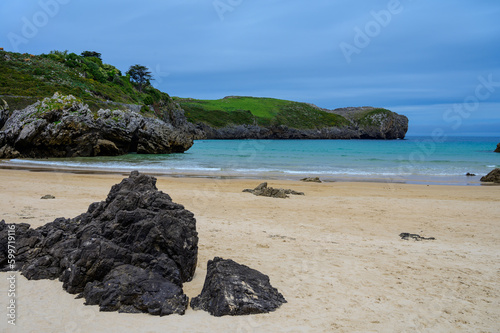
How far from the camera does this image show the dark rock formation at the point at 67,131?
1308 inches

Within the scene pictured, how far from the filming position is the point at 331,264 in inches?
253

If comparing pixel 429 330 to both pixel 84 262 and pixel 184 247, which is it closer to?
pixel 184 247

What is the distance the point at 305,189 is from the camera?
55.9 feet

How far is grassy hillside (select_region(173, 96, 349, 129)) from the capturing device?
418 feet

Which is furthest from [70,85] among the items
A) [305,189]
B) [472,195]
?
[472,195]

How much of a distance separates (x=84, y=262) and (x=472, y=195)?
55.0ft

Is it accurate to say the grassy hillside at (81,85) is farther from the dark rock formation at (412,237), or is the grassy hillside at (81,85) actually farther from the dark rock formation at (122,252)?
the dark rock formation at (412,237)

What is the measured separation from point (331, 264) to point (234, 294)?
247 centimetres

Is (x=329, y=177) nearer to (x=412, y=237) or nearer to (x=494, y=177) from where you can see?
(x=494, y=177)

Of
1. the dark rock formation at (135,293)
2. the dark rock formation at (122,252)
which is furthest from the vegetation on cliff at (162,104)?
the dark rock formation at (135,293)

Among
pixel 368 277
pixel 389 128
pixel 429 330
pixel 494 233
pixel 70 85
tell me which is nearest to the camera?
pixel 429 330

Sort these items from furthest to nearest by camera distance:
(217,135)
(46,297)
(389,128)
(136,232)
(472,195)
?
1. (389,128)
2. (217,135)
3. (472,195)
4. (136,232)
5. (46,297)

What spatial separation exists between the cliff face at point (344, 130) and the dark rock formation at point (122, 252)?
110 metres

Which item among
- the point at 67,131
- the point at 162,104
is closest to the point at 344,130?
the point at 162,104
